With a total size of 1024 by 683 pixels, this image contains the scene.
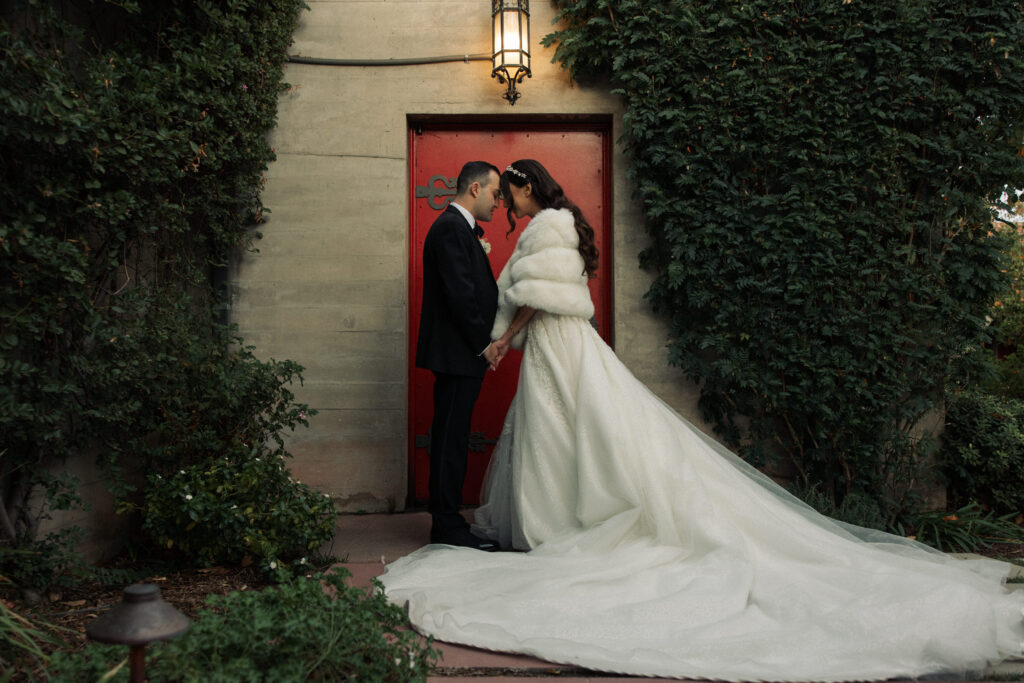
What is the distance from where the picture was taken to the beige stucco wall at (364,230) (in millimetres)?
5043

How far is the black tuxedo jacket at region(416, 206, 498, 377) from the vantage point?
13.1ft

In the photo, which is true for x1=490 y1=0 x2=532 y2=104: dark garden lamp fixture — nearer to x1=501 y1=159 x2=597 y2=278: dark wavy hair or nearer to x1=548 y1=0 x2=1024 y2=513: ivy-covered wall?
x1=548 y1=0 x2=1024 y2=513: ivy-covered wall

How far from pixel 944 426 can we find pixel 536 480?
306 centimetres

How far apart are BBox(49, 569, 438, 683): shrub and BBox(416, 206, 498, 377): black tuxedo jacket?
2027mm

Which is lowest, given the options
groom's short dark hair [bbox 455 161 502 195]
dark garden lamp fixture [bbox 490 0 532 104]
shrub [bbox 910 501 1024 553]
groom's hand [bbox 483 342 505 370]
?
shrub [bbox 910 501 1024 553]

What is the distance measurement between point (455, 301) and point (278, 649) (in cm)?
233

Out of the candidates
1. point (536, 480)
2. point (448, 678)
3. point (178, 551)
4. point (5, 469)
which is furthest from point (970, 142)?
point (5, 469)

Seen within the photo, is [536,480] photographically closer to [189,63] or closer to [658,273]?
[658,273]

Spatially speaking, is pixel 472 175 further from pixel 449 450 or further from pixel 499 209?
pixel 449 450

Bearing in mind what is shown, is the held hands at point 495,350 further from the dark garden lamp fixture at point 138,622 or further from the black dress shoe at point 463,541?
the dark garden lamp fixture at point 138,622

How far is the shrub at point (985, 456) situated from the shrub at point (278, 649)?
4.19 m

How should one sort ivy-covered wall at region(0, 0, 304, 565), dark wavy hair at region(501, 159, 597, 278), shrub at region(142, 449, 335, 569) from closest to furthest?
1. ivy-covered wall at region(0, 0, 304, 565)
2. shrub at region(142, 449, 335, 569)
3. dark wavy hair at region(501, 159, 597, 278)

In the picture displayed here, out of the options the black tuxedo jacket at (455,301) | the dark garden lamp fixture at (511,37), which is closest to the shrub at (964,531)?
the black tuxedo jacket at (455,301)

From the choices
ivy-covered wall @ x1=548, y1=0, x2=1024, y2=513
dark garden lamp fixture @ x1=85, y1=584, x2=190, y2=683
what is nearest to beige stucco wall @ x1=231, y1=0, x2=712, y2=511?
ivy-covered wall @ x1=548, y1=0, x2=1024, y2=513
